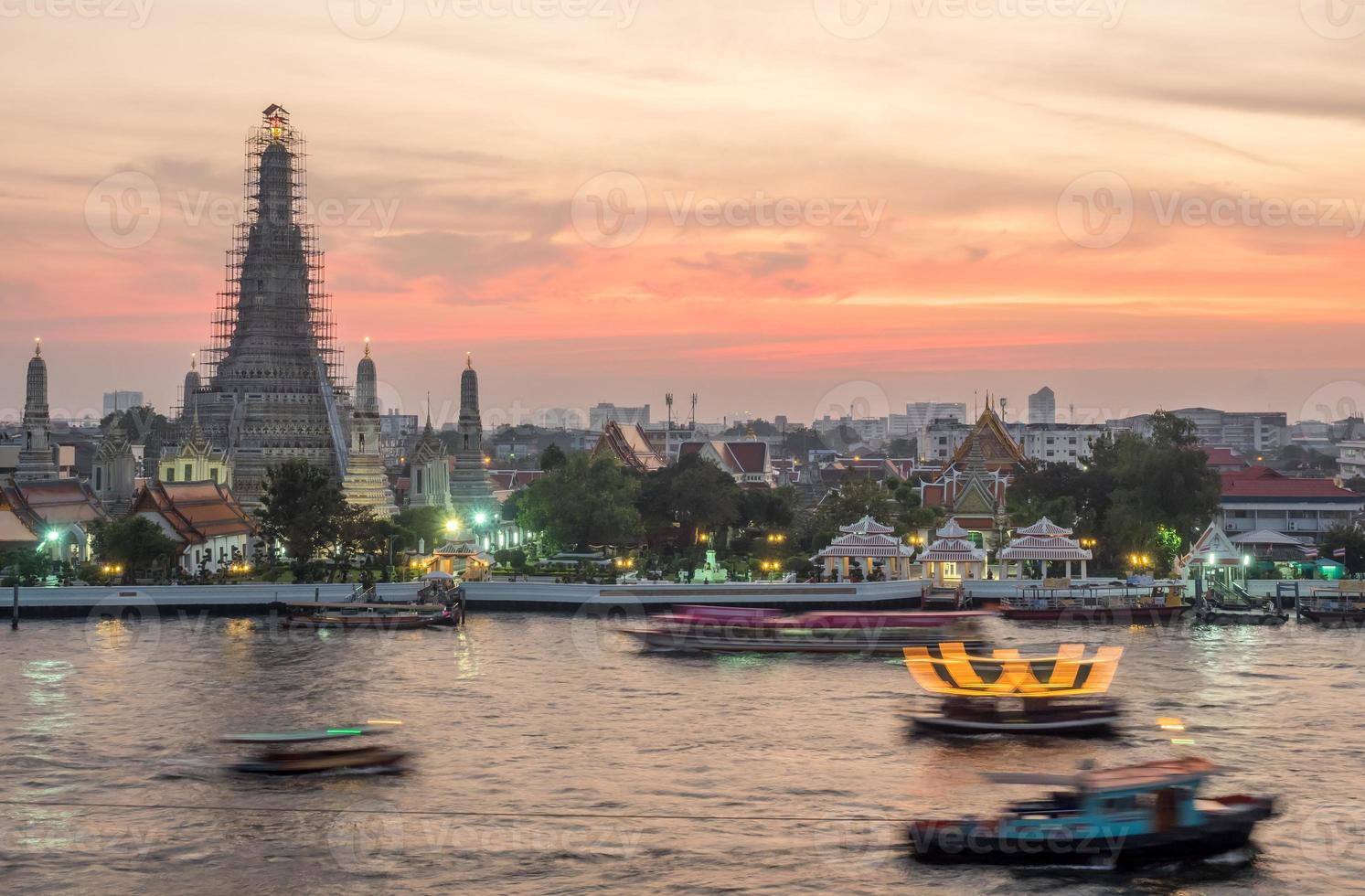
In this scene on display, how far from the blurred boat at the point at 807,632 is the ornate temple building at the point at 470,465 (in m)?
39.8

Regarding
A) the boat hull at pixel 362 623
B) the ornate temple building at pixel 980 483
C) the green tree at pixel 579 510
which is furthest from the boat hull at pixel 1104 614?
the green tree at pixel 579 510

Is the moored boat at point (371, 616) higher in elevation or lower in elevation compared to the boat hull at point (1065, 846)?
higher

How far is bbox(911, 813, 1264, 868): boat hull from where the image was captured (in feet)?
95.1

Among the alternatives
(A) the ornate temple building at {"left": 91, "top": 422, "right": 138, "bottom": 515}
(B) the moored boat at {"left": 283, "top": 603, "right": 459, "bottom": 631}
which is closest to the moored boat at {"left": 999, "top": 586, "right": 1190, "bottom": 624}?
(B) the moored boat at {"left": 283, "top": 603, "right": 459, "bottom": 631}

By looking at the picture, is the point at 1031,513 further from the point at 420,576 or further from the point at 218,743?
the point at 218,743

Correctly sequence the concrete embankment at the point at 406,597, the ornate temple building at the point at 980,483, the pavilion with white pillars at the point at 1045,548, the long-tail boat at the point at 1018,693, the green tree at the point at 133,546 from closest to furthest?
the long-tail boat at the point at 1018,693
the concrete embankment at the point at 406,597
the pavilion with white pillars at the point at 1045,548
the green tree at the point at 133,546
the ornate temple building at the point at 980,483

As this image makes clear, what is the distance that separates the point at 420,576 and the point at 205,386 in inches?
1636

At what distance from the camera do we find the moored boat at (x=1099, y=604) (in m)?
63.7

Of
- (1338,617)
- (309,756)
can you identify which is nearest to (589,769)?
(309,756)

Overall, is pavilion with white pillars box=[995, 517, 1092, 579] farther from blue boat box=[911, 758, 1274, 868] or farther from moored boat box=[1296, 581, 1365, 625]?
blue boat box=[911, 758, 1274, 868]

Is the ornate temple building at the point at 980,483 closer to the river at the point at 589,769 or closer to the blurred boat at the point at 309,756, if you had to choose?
the river at the point at 589,769

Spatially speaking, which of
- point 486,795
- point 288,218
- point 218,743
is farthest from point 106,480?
point 486,795

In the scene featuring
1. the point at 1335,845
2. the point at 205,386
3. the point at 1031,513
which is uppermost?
the point at 205,386

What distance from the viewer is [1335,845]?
3020 centimetres
